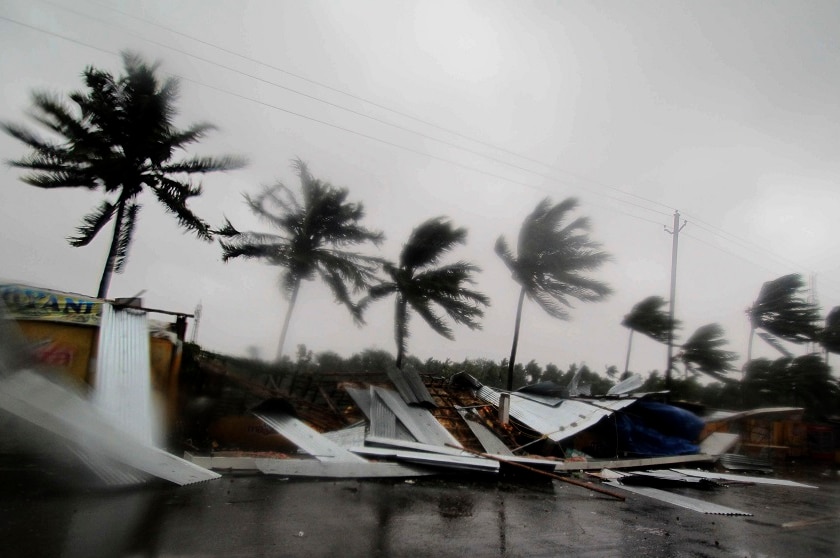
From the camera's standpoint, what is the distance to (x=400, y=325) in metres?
14.8

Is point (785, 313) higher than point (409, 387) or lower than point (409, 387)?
higher

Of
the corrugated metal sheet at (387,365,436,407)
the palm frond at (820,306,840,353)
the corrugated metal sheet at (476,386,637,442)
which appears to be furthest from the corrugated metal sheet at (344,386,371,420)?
the palm frond at (820,306,840,353)

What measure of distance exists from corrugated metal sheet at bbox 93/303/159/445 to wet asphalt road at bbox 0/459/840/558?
1.00 m

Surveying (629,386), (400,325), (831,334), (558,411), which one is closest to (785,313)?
(831,334)

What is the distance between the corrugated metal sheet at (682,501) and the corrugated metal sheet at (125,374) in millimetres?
7657

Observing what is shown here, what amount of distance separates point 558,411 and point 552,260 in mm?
6056

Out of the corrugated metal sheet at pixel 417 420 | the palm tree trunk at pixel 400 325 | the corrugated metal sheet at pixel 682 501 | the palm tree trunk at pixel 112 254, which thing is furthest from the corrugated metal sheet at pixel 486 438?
the palm tree trunk at pixel 112 254

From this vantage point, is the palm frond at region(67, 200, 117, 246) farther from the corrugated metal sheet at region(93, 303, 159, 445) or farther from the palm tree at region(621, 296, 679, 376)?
the palm tree at region(621, 296, 679, 376)

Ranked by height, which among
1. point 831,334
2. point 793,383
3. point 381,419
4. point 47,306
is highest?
point 831,334

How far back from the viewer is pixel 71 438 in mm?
5770

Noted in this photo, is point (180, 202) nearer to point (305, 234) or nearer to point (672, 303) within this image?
point (305, 234)

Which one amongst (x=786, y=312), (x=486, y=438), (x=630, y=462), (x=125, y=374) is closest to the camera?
(x=125, y=374)

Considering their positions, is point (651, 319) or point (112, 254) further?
point (651, 319)

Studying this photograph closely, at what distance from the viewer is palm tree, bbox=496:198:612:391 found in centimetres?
1706
